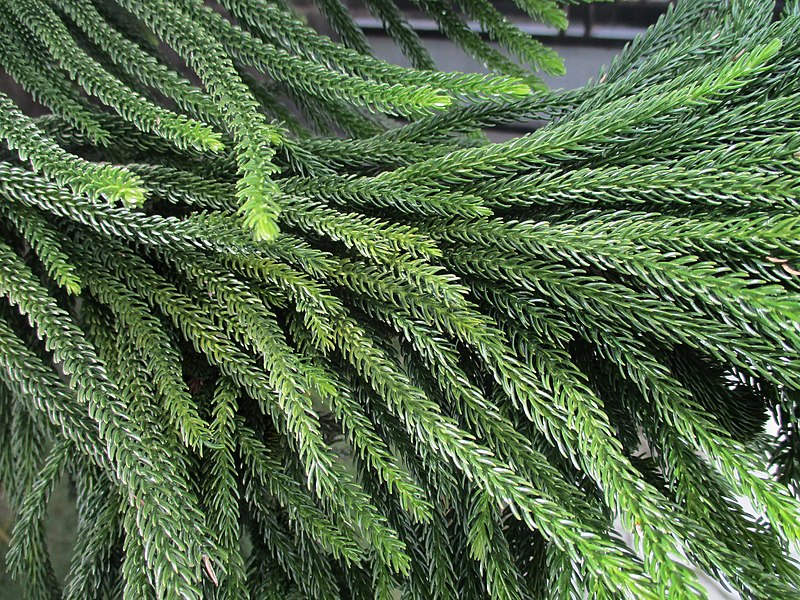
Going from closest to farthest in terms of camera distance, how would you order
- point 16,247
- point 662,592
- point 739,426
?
point 662,592, point 739,426, point 16,247

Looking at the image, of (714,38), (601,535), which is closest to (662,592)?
(601,535)

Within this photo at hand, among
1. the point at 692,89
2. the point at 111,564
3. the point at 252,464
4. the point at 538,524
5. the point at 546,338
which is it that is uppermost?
the point at 692,89

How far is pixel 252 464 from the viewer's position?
51 centimetres

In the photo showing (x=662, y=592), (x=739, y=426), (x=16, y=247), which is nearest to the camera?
(x=662, y=592)

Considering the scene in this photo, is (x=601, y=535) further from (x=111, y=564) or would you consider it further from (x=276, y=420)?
(x=111, y=564)

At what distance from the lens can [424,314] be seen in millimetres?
465

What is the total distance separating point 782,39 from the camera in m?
0.43

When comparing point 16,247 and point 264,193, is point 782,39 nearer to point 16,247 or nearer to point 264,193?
point 264,193

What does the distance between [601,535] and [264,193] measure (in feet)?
1.09

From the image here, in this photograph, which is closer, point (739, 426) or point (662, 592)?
point (662, 592)

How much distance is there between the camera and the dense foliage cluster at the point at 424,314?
40 centimetres

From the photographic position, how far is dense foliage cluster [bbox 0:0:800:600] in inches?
15.8

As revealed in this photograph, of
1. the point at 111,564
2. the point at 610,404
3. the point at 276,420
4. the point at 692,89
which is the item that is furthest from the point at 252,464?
the point at 692,89

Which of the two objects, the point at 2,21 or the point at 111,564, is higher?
the point at 2,21
